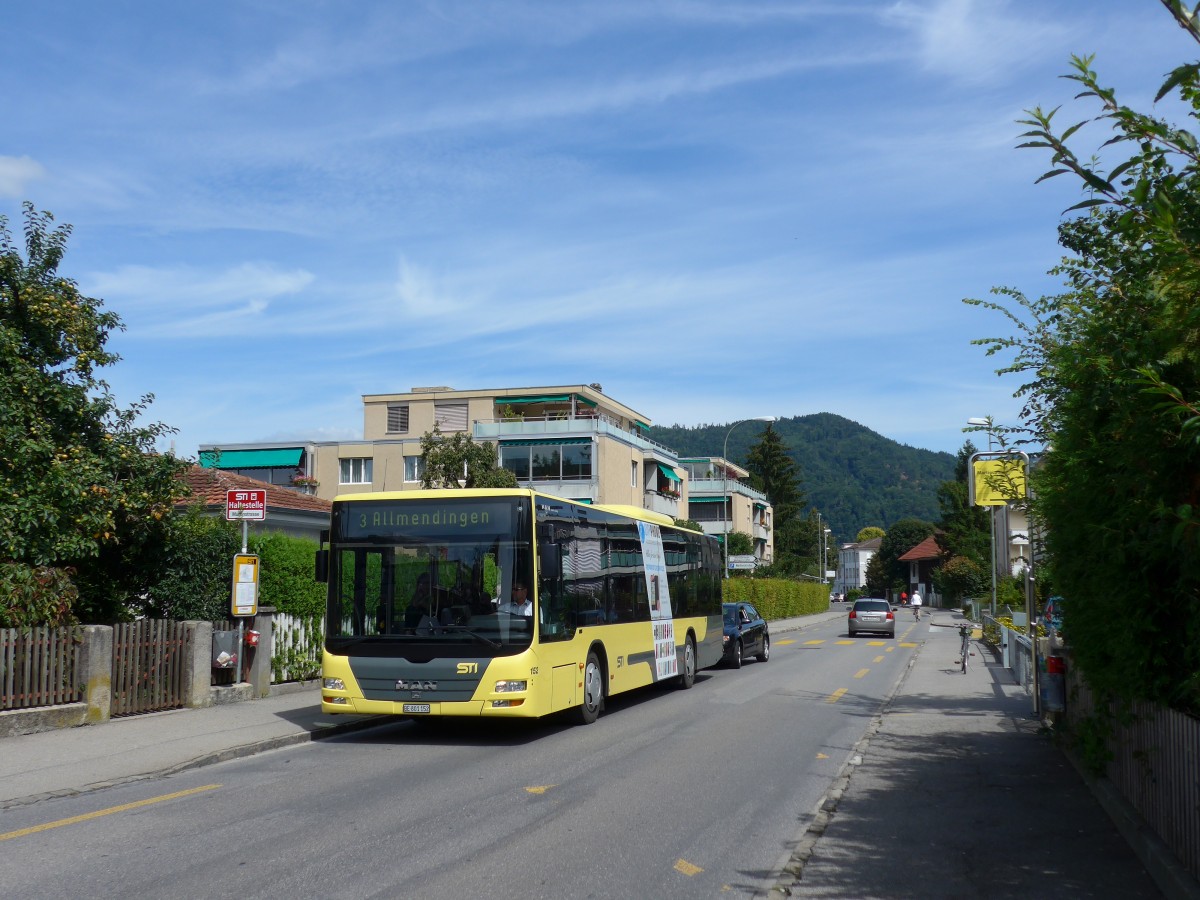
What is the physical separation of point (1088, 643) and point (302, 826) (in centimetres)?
610

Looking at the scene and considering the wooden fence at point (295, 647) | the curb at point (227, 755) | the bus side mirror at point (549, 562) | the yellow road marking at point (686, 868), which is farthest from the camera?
the wooden fence at point (295, 647)

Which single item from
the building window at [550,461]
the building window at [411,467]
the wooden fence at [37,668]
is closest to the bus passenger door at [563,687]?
the wooden fence at [37,668]

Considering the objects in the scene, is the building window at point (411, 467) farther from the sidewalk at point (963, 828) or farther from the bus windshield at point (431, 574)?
the sidewalk at point (963, 828)

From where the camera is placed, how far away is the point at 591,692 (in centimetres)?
1466

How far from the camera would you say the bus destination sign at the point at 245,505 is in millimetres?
15484

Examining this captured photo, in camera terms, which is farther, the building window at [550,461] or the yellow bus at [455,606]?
the building window at [550,461]

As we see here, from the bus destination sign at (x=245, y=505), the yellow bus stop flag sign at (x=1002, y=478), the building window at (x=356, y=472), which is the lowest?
the bus destination sign at (x=245, y=505)

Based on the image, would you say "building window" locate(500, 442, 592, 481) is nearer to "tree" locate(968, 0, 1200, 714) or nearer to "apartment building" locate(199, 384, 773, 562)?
"apartment building" locate(199, 384, 773, 562)

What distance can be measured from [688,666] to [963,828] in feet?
40.2

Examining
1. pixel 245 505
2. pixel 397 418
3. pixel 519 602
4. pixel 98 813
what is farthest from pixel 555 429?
pixel 98 813

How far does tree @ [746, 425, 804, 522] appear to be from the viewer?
111 meters

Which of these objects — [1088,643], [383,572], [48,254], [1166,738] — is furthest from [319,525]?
[1166,738]

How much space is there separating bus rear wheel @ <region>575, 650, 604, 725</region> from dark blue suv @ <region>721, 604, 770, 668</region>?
9933 mm

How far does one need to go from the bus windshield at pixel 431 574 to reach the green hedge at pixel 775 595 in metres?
34.8
